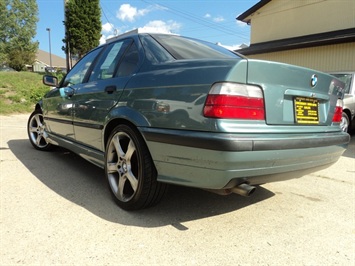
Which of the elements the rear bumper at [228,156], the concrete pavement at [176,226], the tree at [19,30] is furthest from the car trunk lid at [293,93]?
the tree at [19,30]

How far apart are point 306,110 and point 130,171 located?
1.53m

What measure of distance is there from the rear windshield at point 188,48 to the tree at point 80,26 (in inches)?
750

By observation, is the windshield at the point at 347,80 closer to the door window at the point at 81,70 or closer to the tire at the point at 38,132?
the door window at the point at 81,70

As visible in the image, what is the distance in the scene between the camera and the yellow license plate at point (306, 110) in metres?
2.28

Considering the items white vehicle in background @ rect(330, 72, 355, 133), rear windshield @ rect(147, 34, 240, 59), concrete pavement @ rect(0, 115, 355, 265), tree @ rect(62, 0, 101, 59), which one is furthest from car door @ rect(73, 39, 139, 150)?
tree @ rect(62, 0, 101, 59)

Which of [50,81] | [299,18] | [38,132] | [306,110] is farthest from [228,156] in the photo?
[299,18]

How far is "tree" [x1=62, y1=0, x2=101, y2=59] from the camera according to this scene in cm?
2067

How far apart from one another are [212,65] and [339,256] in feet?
5.03

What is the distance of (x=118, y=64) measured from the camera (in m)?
2.96

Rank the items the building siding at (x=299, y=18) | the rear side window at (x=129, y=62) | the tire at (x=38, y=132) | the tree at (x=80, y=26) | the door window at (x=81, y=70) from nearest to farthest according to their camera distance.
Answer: the rear side window at (x=129, y=62), the door window at (x=81, y=70), the tire at (x=38, y=132), the building siding at (x=299, y=18), the tree at (x=80, y=26)

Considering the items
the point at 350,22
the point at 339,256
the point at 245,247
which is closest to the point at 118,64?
the point at 245,247

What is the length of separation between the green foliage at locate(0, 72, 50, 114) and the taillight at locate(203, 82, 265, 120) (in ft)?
34.0

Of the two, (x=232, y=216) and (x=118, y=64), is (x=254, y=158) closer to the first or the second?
(x=232, y=216)

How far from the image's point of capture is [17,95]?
39.8 feet
